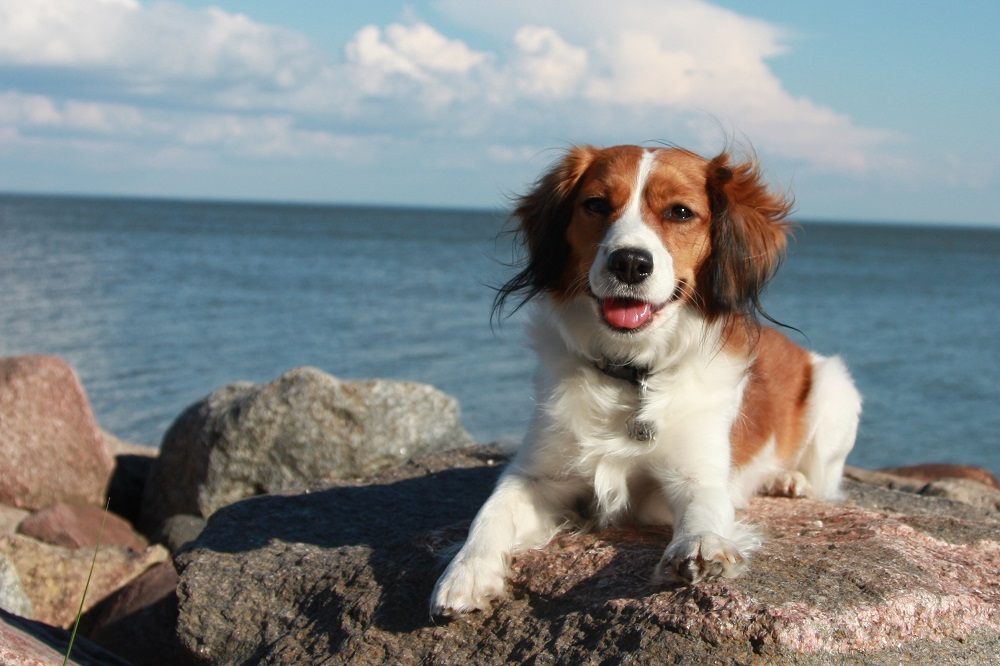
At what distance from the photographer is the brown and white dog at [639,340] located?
3.69 meters

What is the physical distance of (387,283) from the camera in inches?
1238

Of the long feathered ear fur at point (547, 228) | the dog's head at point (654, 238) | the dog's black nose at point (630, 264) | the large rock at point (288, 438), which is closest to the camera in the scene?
the dog's black nose at point (630, 264)

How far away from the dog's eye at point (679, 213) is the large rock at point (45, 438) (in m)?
5.39

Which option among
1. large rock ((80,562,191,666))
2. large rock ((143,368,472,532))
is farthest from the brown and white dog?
large rock ((143,368,472,532))

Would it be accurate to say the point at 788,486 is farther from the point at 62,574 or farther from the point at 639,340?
the point at 62,574

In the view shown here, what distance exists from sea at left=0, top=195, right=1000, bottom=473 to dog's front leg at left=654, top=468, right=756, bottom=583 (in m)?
0.77

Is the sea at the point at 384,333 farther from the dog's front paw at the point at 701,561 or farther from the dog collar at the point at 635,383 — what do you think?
the dog's front paw at the point at 701,561

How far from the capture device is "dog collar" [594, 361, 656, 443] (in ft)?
12.7

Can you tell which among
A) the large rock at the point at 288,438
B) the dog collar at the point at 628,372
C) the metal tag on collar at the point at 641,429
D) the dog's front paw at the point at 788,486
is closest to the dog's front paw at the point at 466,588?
the metal tag on collar at the point at 641,429

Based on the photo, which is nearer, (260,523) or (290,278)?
(260,523)

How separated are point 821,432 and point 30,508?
18.4 ft

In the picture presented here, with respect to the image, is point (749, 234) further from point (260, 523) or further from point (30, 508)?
point (30, 508)

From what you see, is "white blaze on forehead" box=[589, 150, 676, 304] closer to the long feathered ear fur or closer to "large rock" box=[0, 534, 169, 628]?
the long feathered ear fur

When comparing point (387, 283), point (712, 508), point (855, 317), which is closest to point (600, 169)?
point (712, 508)
